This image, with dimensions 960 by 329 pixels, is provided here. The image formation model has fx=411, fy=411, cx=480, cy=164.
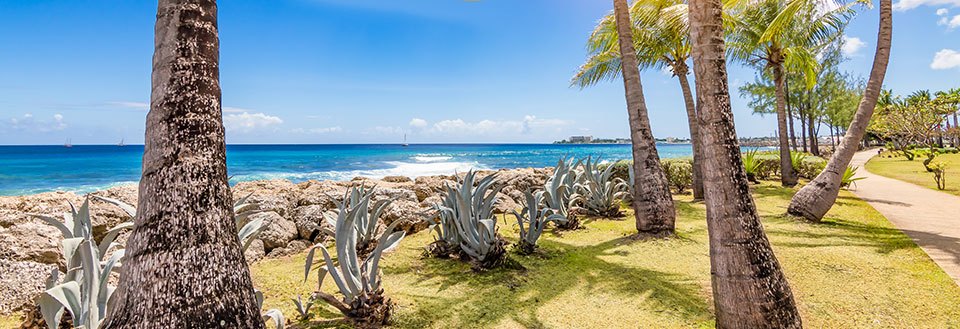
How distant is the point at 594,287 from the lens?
151 inches

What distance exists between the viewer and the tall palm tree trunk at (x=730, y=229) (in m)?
2.65

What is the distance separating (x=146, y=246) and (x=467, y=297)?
2.35m

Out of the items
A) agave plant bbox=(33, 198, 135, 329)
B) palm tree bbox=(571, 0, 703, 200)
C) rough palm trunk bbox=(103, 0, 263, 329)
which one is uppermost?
palm tree bbox=(571, 0, 703, 200)

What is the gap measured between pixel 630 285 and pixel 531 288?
0.97 metres

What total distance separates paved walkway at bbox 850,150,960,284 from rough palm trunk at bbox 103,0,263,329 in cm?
623

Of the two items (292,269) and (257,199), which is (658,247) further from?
(257,199)

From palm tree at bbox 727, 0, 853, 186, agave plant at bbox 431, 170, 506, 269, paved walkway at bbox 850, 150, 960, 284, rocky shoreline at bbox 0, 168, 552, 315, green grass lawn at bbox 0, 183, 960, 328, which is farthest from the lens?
palm tree at bbox 727, 0, 853, 186

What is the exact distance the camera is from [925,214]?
7.60 m

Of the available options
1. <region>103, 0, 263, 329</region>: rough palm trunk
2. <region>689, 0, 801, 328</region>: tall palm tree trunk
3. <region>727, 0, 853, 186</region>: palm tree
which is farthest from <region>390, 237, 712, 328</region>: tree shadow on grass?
<region>727, 0, 853, 186</region>: palm tree

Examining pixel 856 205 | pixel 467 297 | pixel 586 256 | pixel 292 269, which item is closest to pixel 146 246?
pixel 467 297

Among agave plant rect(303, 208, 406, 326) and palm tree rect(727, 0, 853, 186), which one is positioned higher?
palm tree rect(727, 0, 853, 186)

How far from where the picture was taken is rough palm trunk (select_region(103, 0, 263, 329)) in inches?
64.6

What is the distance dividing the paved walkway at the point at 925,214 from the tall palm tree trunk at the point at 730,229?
309 centimetres

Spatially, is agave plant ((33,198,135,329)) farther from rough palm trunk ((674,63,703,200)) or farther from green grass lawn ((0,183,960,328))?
rough palm trunk ((674,63,703,200))
